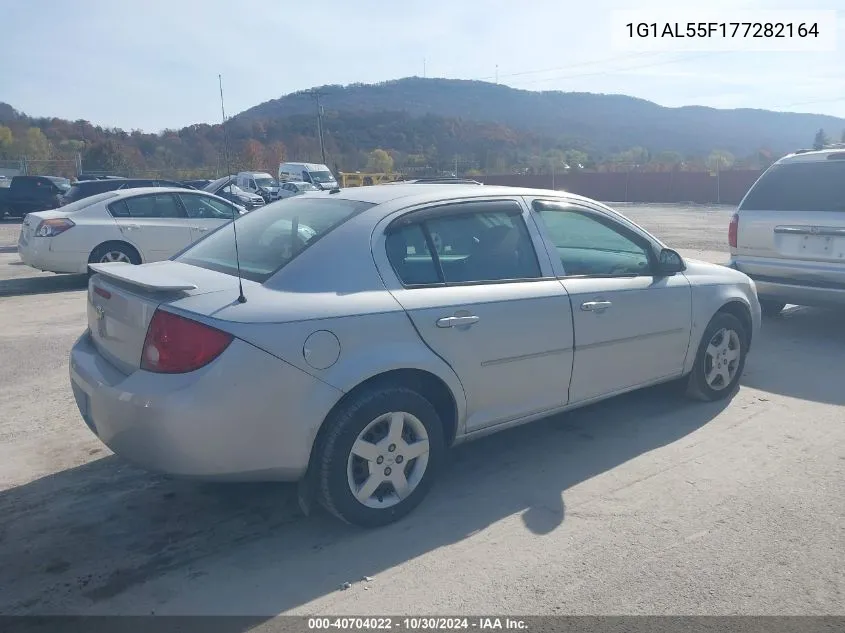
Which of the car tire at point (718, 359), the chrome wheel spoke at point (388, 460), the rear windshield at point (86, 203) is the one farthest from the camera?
the rear windshield at point (86, 203)

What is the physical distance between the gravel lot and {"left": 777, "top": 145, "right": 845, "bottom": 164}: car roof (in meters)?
3.09

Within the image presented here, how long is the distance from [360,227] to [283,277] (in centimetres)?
50

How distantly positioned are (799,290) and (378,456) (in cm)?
549

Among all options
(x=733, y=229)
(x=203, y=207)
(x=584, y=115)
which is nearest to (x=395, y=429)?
(x=733, y=229)

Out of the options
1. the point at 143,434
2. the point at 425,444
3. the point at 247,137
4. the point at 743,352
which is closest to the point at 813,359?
the point at 743,352

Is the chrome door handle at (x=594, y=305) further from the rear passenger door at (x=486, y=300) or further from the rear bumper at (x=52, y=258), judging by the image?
the rear bumper at (x=52, y=258)

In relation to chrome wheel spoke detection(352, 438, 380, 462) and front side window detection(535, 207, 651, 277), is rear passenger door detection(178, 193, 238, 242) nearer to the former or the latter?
front side window detection(535, 207, 651, 277)

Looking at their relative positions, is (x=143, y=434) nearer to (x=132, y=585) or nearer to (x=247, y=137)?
(x=132, y=585)

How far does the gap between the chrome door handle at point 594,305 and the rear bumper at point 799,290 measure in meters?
3.73

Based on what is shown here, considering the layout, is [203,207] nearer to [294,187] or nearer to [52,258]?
[52,258]

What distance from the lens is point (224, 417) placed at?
3127 millimetres

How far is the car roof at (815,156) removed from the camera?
716 cm

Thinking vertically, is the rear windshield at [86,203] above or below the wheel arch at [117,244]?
above

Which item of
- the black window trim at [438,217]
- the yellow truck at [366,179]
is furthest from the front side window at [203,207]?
the yellow truck at [366,179]
